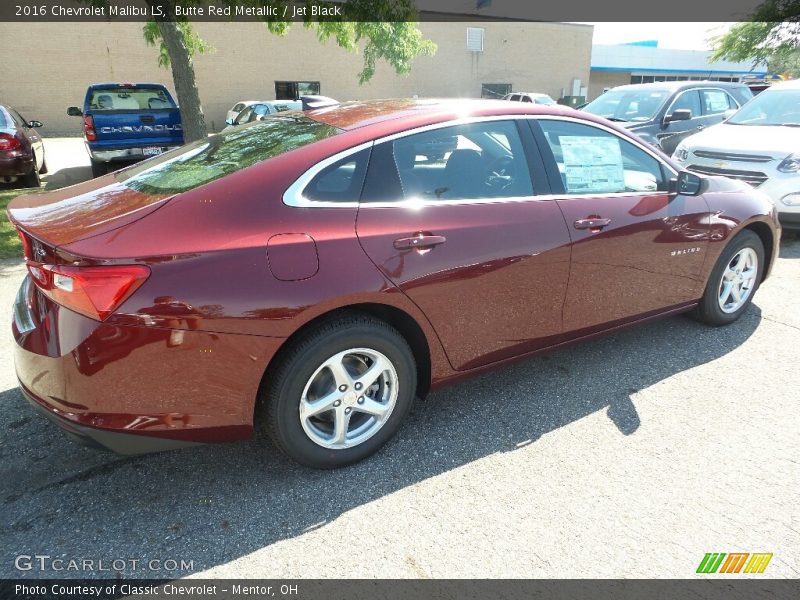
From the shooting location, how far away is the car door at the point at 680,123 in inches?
358

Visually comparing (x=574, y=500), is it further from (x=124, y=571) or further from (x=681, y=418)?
(x=124, y=571)

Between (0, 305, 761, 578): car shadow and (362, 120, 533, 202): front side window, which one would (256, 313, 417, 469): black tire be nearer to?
(0, 305, 761, 578): car shadow

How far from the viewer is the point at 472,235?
9.02 ft

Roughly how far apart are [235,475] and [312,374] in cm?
68

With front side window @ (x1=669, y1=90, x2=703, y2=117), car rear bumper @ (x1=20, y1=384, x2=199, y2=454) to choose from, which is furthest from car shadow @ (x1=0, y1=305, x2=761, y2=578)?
front side window @ (x1=669, y1=90, x2=703, y2=117)

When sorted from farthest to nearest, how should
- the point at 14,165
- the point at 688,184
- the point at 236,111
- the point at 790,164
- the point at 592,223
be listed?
the point at 236,111
the point at 14,165
the point at 790,164
the point at 688,184
the point at 592,223

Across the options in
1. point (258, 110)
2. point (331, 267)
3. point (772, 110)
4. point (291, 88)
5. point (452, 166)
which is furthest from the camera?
point (291, 88)

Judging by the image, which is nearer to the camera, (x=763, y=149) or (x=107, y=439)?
(x=107, y=439)

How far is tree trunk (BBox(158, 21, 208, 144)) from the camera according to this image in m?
8.38

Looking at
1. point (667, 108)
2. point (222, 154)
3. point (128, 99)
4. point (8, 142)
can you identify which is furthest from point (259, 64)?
point (222, 154)

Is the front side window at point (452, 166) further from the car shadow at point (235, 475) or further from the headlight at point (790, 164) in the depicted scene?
the headlight at point (790, 164)

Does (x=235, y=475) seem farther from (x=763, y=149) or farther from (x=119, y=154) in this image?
(x=119, y=154)

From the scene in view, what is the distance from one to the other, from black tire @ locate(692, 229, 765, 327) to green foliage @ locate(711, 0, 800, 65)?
2771 centimetres

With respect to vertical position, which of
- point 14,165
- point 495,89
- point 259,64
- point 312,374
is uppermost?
point 259,64
